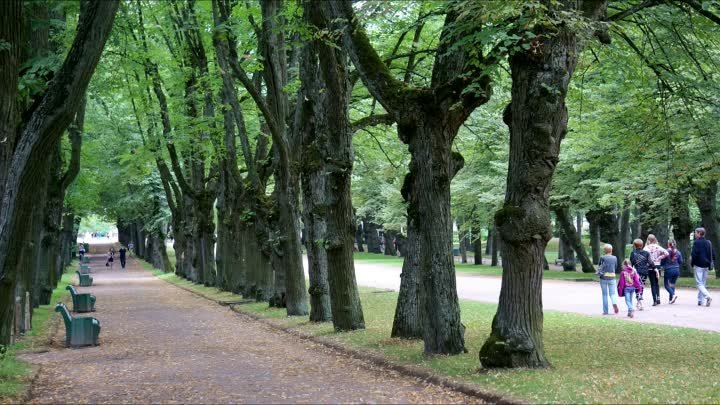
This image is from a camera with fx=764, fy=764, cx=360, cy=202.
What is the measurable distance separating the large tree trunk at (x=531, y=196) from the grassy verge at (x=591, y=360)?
0.44 metres

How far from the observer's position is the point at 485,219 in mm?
40781

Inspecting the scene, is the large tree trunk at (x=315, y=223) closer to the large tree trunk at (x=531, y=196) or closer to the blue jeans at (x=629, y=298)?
the blue jeans at (x=629, y=298)

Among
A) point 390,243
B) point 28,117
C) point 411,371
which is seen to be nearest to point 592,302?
point 411,371

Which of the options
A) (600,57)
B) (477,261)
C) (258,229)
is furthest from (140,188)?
(600,57)

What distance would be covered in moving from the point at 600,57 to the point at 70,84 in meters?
8.98

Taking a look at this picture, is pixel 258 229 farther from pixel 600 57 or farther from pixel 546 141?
pixel 546 141

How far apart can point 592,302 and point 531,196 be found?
1309cm

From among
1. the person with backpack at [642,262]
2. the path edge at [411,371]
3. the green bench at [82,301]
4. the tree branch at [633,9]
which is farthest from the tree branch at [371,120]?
the green bench at [82,301]

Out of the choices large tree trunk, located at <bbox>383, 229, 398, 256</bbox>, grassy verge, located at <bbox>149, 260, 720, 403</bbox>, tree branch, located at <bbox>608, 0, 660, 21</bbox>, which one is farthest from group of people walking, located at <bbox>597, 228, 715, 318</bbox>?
large tree trunk, located at <bbox>383, 229, 398, 256</bbox>

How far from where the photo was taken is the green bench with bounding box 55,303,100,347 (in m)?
14.9

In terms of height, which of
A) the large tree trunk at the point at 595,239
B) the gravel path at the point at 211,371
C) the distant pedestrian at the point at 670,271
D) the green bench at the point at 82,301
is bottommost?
the gravel path at the point at 211,371

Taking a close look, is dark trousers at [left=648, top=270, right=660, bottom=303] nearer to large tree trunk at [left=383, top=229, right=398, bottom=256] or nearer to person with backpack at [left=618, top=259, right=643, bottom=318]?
person with backpack at [left=618, top=259, right=643, bottom=318]

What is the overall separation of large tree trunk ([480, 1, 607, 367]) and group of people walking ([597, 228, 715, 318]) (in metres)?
8.37

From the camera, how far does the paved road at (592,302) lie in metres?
15.9
